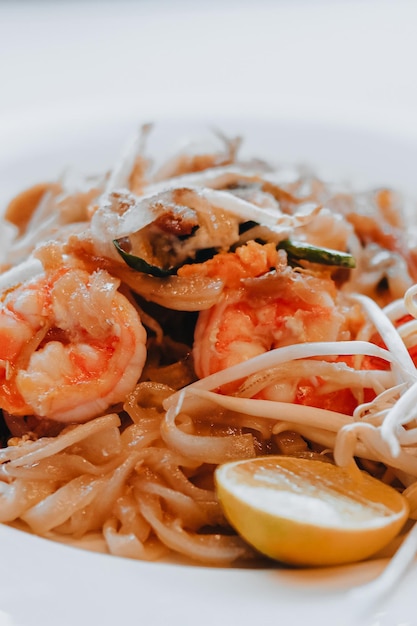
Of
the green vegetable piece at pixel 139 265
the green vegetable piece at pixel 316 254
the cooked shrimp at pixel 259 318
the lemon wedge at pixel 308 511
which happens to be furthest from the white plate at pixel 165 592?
the green vegetable piece at pixel 316 254

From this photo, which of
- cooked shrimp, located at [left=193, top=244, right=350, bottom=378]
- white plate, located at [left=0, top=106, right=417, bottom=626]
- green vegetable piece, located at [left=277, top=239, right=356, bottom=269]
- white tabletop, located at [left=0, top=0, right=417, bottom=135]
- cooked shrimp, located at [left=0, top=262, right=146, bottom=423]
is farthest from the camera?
white tabletop, located at [left=0, top=0, right=417, bottom=135]

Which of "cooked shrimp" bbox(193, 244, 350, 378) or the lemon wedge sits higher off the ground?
"cooked shrimp" bbox(193, 244, 350, 378)

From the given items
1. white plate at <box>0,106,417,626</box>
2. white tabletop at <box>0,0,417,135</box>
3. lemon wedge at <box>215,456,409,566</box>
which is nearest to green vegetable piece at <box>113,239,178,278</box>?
lemon wedge at <box>215,456,409,566</box>

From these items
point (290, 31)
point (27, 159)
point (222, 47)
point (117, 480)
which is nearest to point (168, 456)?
point (117, 480)

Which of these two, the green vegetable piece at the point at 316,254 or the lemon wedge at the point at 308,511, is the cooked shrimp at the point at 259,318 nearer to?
the green vegetable piece at the point at 316,254

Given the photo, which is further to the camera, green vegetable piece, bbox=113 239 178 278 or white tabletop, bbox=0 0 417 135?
white tabletop, bbox=0 0 417 135

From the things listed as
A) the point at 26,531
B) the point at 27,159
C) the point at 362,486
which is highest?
the point at 27,159

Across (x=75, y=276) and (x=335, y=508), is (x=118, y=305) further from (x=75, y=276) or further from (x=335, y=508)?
(x=335, y=508)

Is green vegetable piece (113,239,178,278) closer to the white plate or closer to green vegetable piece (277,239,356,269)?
green vegetable piece (277,239,356,269)
